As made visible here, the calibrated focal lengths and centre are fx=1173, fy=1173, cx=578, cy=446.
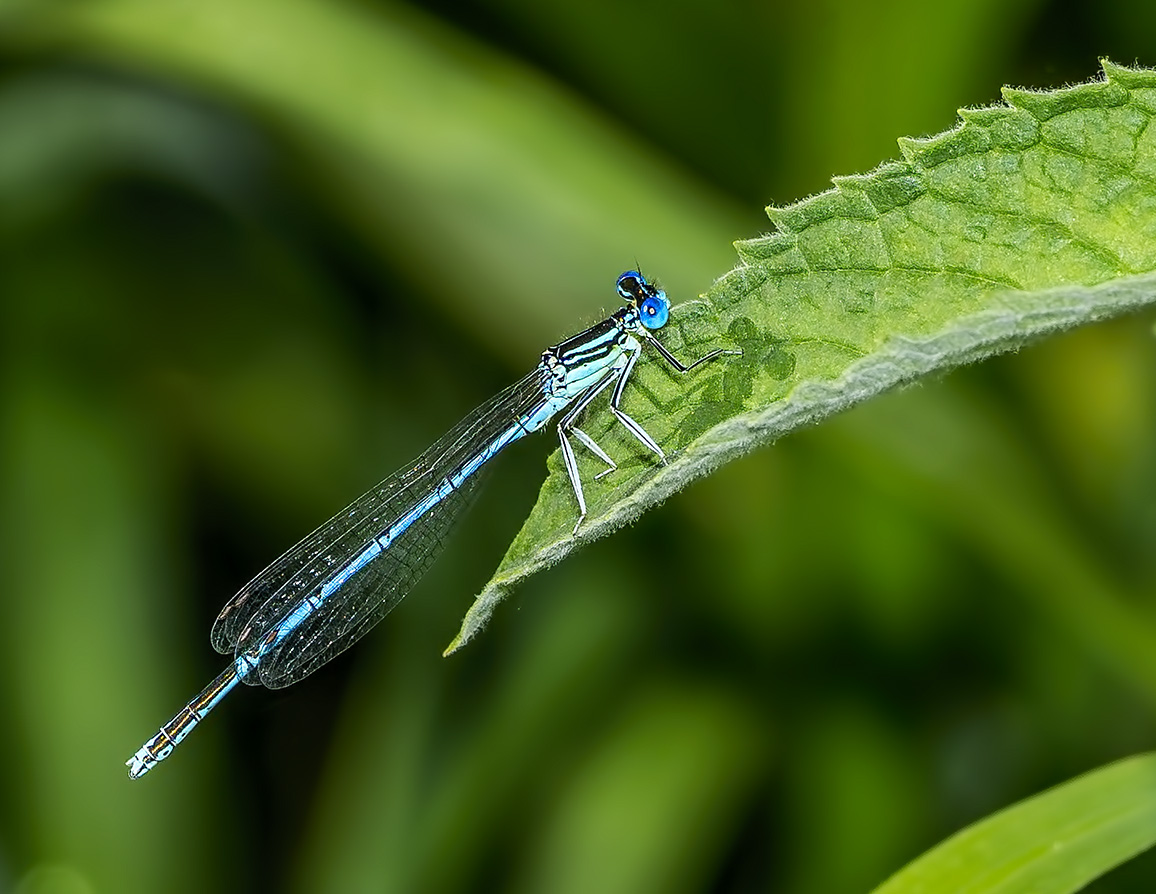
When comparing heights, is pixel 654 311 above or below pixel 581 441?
above

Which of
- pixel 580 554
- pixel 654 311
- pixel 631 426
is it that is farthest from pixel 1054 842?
pixel 580 554

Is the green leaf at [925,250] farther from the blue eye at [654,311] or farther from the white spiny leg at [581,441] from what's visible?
Result: the blue eye at [654,311]

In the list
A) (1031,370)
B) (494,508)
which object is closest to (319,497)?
(494,508)

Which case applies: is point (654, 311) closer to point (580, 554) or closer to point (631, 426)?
point (631, 426)

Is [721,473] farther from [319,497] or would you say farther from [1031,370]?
[319,497]

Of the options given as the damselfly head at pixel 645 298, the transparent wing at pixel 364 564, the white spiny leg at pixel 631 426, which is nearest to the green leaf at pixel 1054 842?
the white spiny leg at pixel 631 426

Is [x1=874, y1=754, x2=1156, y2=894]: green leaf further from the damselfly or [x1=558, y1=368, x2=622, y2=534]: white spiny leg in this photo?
the damselfly
